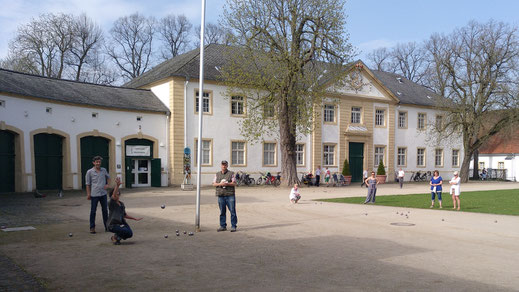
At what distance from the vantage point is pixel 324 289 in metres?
6.21

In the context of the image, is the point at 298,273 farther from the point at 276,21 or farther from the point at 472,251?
the point at 276,21

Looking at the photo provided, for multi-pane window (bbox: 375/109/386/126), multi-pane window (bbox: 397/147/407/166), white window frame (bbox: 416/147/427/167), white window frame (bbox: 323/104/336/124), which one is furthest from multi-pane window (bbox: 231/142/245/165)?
white window frame (bbox: 416/147/427/167)

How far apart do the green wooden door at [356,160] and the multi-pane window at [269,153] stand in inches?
310

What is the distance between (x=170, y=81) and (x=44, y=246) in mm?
23027

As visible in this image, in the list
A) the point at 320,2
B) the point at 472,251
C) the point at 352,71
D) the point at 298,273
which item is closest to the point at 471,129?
the point at 352,71

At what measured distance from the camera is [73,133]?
86.6 feet

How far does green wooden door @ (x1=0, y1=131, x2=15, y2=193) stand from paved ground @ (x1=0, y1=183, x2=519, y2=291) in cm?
947

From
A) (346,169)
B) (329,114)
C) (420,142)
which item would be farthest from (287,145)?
(420,142)

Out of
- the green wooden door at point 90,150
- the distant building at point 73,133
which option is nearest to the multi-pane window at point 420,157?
the distant building at point 73,133

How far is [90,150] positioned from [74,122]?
1980 millimetres

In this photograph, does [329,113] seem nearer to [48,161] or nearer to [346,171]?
[346,171]

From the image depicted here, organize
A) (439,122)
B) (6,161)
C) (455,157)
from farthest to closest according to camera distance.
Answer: (455,157) → (439,122) → (6,161)

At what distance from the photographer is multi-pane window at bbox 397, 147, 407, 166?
4374 cm

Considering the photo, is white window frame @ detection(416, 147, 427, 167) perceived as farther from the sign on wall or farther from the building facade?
the sign on wall
